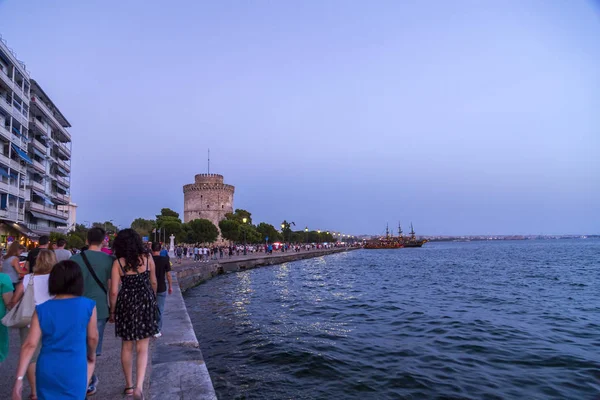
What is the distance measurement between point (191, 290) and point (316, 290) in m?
6.43

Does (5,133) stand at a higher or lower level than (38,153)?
lower

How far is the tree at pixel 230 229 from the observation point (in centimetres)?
6538

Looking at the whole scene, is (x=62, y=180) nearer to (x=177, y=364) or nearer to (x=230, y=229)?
(x=230, y=229)

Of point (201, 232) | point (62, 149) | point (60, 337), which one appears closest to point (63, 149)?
point (62, 149)

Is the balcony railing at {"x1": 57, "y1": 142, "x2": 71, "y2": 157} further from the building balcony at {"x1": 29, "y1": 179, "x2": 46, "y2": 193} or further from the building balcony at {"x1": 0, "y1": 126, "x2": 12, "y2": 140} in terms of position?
the building balcony at {"x1": 0, "y1": 126, "x2": 12, "y2": 140}

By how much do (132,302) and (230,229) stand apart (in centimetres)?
6257

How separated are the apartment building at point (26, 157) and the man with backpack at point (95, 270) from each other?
2083 centimetres

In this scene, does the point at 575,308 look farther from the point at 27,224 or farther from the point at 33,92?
the point at 33,92

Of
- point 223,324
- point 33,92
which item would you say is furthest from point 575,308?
point 33,92

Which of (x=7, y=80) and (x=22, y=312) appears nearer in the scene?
(x=22, y=312)

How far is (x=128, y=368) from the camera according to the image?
3.98 meters

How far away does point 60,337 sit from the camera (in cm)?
262

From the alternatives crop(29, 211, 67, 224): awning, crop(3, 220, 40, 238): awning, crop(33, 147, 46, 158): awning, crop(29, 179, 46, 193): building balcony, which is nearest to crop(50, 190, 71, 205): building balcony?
crop(29, 211, 67, 224): awning

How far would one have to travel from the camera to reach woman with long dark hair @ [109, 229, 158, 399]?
3809mm
